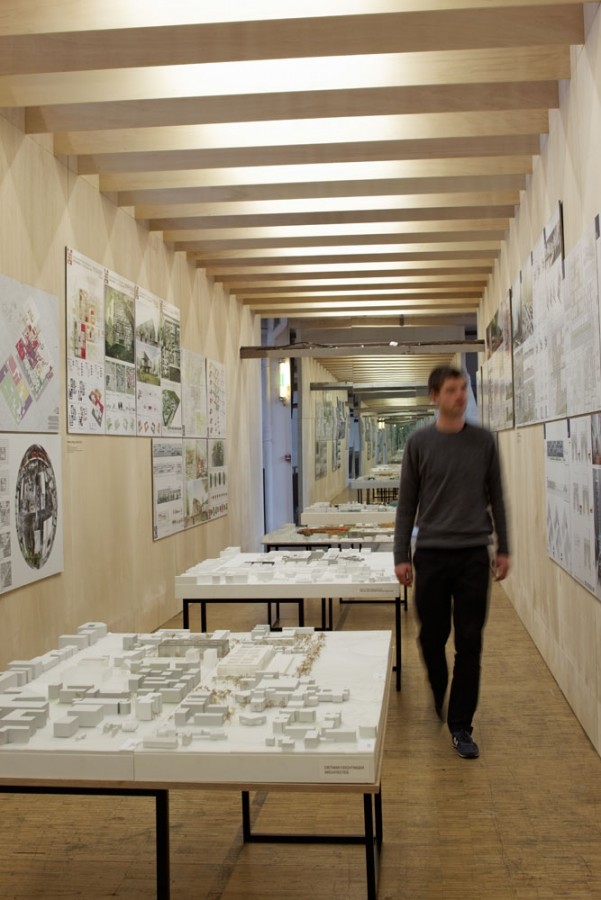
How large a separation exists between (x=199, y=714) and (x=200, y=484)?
22.9 ft

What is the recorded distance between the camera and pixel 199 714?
272 cm

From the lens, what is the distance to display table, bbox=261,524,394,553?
841cm

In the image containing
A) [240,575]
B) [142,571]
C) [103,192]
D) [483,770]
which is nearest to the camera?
[483,770]

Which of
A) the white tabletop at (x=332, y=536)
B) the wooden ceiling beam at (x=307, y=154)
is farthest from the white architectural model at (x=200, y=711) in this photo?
the white tabletop at (x=332, y=536)

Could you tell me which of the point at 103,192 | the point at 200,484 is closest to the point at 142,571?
the point at 200,484

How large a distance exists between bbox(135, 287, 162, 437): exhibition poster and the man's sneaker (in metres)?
3.99

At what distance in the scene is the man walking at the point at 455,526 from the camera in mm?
4391

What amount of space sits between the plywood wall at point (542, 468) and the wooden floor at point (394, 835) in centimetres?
45

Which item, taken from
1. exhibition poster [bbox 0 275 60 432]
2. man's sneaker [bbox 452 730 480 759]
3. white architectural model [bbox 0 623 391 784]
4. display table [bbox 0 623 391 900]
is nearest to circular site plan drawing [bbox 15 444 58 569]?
exhibition poster [bbox 0 275 60 432]

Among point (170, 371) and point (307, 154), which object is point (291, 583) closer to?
point (307, 154)

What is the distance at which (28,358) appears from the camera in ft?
18.0

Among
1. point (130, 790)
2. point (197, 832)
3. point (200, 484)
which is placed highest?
point (200, 484)

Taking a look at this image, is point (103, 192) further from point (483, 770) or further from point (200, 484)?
point (483, 770)

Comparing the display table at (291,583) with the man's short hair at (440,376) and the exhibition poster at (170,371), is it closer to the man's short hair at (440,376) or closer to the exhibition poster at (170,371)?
the man's short hair at (440,376)
